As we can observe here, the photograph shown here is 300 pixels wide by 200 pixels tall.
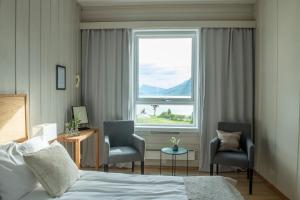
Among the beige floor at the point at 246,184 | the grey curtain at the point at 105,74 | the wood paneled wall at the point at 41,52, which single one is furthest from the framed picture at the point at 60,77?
the beige floor at the point at 246,184

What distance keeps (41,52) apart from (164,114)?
A: 7.51ft

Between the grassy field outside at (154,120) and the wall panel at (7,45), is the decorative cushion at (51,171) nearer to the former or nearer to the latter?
the wall panel at (7,45)

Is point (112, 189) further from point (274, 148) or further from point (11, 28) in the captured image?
point (274, 148)

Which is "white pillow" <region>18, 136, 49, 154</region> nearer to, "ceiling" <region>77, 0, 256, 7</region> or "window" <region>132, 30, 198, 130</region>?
"window" <region>132, 30, 198, 130</region>

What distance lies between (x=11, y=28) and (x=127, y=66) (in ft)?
6.73

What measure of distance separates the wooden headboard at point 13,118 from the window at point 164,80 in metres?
2.11

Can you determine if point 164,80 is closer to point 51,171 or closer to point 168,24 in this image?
point 168,24

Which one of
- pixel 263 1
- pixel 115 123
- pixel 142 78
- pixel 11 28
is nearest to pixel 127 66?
pixel 142 78

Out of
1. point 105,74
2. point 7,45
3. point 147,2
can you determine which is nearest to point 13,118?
point 7,45

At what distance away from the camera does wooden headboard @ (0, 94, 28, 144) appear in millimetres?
2314

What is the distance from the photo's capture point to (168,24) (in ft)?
13.6

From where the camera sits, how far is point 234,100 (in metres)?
4.12

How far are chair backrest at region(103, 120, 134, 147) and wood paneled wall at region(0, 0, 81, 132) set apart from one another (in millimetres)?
665

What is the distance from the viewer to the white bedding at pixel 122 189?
177 cm
